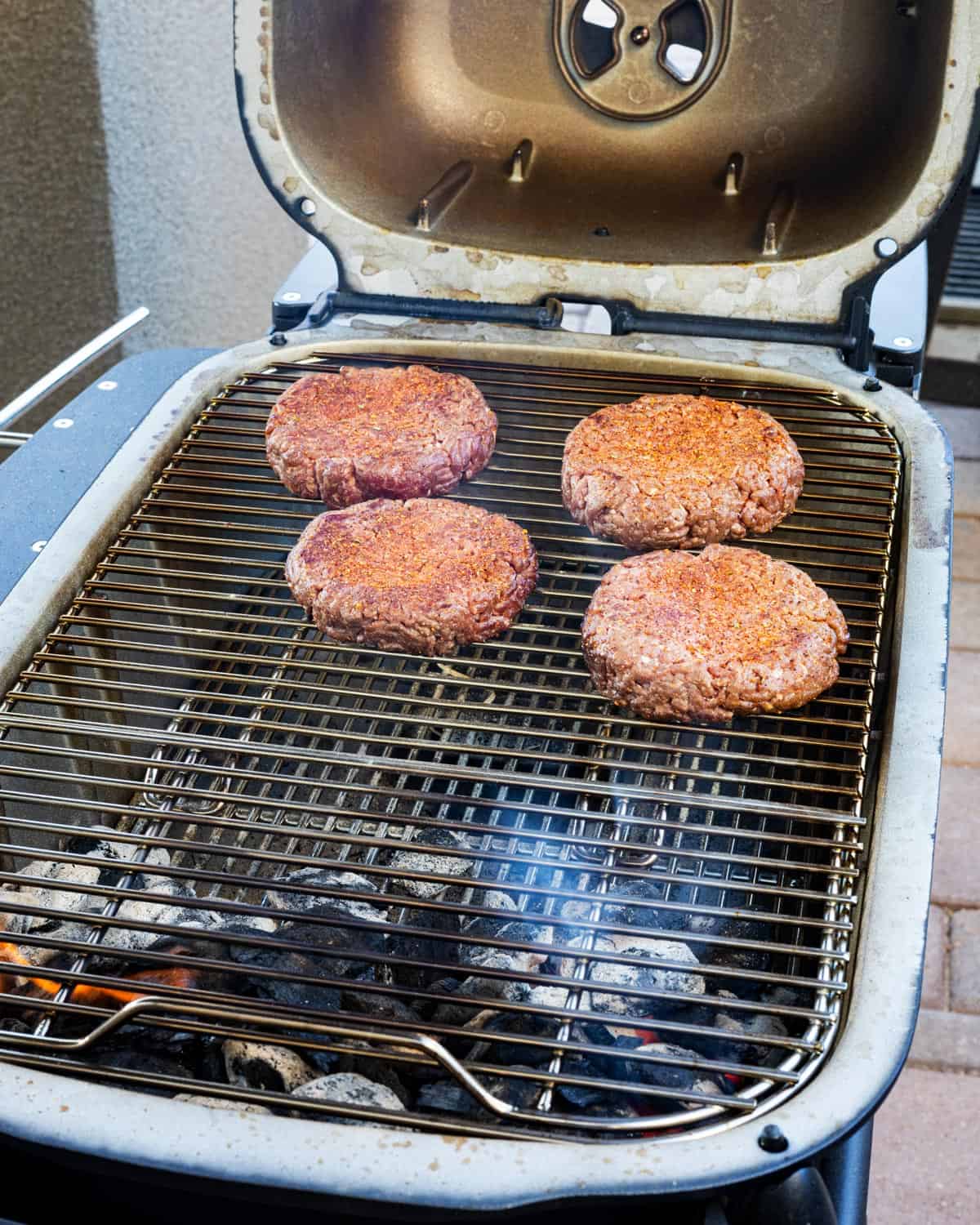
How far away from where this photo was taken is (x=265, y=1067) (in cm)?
139

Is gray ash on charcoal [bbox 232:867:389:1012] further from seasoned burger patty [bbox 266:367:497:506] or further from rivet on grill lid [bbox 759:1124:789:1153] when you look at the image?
seasoned burger patty [bbox 266:367:497:506]

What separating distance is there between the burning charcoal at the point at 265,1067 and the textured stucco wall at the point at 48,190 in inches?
109

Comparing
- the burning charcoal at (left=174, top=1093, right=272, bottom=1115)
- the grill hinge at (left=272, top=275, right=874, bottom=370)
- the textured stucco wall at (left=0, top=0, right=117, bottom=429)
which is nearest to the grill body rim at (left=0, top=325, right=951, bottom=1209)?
the burning charcoal at (left=174, top=1093, right=272, bottom=1115)

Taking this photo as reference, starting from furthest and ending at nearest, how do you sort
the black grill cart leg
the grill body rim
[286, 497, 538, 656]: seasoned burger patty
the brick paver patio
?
1. the brick paver patio
2. [286, 497, 538, 656]: seasoned burger patty
3. the black grill cart leg
4. the grill body rim

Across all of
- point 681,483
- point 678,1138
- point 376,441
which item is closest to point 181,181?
point 376,441

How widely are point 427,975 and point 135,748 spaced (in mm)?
725

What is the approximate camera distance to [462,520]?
2.08m

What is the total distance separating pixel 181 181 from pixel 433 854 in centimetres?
354

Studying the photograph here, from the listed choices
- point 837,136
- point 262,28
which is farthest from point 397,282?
point 837,136

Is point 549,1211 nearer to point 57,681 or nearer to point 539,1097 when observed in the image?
point 539,1097

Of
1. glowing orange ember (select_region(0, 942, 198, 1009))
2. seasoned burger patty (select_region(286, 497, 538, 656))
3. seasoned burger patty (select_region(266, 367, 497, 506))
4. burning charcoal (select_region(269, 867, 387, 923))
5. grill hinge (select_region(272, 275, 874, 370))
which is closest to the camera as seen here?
glowing orange ember (select_region(0, 942, 198, 1009))

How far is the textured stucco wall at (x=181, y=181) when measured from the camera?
398cm

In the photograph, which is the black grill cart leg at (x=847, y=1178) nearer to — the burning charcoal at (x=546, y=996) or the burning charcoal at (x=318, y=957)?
the burning charcoal at (x=546, y=996)

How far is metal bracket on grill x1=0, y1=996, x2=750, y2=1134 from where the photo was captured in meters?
1.19
